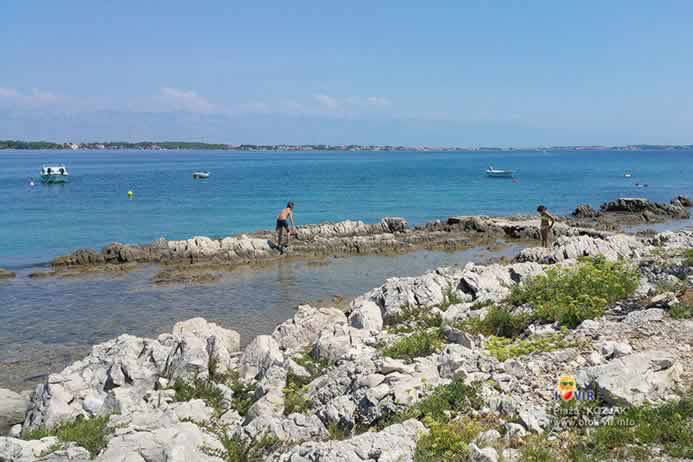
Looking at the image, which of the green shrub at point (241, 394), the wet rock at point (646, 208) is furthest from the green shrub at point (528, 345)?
the wet rock at point (646, 208)

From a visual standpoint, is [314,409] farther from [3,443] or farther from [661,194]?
[661,194]

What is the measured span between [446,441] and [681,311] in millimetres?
6227

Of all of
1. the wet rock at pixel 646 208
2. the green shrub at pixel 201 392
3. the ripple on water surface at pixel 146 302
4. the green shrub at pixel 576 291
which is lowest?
the ripple on water surface at pixel 146 302

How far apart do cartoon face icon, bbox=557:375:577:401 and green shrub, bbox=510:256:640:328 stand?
10.8 feet

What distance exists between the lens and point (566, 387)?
878cm

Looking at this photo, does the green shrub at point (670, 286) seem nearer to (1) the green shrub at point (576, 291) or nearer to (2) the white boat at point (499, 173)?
(1) the green shrub at point (576, 291)

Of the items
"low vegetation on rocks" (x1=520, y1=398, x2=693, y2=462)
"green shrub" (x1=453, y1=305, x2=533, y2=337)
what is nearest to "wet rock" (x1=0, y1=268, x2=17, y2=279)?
"green shrub" (x1=453, y1=305, x2=533, y2=337)

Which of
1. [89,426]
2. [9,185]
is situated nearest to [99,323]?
[89,426]

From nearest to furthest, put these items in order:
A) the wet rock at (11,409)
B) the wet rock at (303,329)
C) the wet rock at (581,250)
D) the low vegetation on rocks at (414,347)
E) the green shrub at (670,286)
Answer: the low vegetation on rocks at (414,347) < the wet rock at (11,409) < the green shrub at (670,286) < the wet rock at (303,329) < the wet rock at (581,250)

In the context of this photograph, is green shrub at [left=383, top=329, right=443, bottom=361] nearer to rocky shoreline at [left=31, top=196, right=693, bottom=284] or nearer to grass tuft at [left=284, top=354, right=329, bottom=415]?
grass tuft at [left=284, top=354, right=329, bottom=415]

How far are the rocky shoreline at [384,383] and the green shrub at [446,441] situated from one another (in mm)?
26

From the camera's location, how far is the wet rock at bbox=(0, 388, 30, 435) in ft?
37.2

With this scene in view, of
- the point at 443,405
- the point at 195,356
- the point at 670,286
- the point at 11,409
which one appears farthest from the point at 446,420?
the point at 11,409

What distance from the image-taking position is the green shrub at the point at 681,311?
11.0 m
